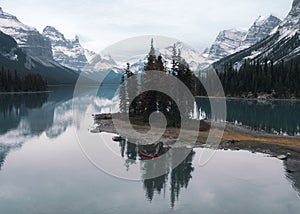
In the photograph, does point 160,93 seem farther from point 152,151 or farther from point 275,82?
point 275,82

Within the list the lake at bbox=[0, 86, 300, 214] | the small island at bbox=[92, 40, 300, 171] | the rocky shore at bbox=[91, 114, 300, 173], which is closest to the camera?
the lake at bbox=[0, 86, 300, 214]

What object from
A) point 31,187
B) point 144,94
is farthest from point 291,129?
point 31,187

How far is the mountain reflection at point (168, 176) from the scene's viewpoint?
3862 centimetres

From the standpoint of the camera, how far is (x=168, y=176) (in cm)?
4409

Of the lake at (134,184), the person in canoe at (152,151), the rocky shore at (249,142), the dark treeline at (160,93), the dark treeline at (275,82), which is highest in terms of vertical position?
the dark treeline at (275,82)

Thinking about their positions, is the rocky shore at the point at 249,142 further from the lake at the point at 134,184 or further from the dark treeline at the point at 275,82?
the dark treeline at the point at 275,82

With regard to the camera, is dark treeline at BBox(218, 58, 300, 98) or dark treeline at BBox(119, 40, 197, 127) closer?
dark treeline at BBox(119, 40, 197, 127)

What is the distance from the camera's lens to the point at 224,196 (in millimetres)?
37031

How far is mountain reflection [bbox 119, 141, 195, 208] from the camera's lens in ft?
127

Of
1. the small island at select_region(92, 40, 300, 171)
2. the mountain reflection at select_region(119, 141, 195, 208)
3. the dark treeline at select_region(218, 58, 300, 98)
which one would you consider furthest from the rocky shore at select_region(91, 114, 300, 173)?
the dark treeline at select_region(218, 58, 300, 98)

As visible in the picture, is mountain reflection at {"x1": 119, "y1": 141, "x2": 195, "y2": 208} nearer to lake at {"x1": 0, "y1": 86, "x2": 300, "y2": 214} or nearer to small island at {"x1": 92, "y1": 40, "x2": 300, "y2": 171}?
lake at {"x1": 0, "y1": 86, "x2": 300, "y2": 214}

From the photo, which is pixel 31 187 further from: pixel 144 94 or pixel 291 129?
pixel 291 129

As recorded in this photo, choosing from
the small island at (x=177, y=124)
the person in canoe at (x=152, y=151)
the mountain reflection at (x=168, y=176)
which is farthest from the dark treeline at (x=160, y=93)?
the mountain reflection at (x=168, y=176)

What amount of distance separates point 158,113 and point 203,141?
21.5 metres
